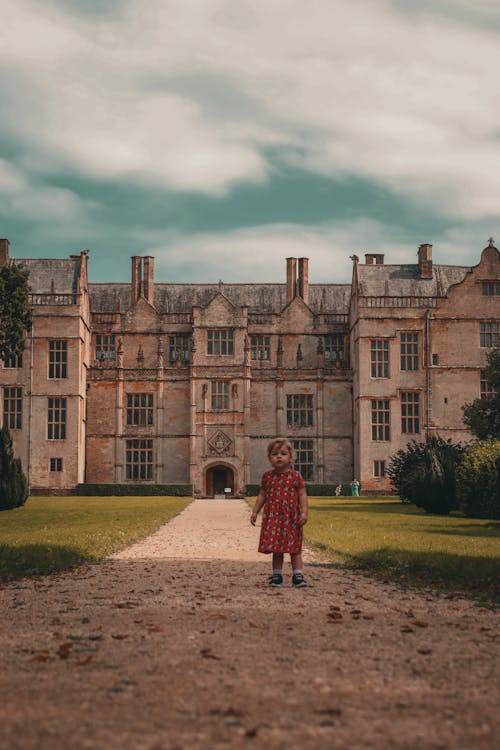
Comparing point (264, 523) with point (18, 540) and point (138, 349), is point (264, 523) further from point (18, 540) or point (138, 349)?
point (138, 349)

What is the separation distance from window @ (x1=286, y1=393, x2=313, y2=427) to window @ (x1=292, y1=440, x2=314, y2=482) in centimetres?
101

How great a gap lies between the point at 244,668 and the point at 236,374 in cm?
4352

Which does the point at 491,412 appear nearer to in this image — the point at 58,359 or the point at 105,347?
the point at 58,359

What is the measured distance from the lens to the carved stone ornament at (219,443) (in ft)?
159

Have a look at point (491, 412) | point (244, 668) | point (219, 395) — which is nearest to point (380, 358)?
point (219, 395)

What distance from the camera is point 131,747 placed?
12.7ft

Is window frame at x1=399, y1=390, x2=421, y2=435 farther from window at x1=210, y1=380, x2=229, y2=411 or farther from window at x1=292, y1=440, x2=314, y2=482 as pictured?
window at x1=210, y1=380, x2=229, y2=411

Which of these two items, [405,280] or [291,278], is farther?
[291,278]

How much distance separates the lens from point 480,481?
25000 mm

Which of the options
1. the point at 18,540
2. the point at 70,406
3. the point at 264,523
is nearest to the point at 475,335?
the point at 70,406

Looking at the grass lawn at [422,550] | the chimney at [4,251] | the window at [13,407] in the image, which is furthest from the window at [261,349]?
the grass lawn at [422,550]

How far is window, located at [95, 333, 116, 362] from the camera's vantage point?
165ft

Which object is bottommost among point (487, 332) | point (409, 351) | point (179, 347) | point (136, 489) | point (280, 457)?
point (136, 489)

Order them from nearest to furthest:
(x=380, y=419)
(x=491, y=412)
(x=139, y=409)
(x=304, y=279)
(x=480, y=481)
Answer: (x=480, y=481), (x=491, y=412), (x=380, y=419), (x=139, y=409), (x=304, y=279)
